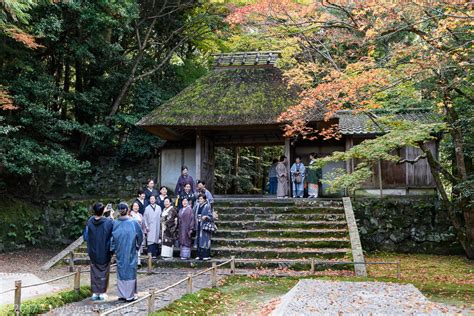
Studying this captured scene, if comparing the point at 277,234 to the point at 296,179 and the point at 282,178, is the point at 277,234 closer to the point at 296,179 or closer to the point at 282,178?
the point at 296,179

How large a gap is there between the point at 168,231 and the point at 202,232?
0.85 m

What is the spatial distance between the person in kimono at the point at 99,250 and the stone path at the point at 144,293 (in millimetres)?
226

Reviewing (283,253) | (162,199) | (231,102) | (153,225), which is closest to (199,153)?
(231,102)

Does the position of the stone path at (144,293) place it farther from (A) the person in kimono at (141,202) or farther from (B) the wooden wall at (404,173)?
(B) the wooden wall at (404,173)

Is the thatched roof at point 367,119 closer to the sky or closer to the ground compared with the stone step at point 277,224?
closer to the sky

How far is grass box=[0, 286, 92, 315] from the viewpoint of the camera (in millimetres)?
5764

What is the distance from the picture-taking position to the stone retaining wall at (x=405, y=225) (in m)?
13.8

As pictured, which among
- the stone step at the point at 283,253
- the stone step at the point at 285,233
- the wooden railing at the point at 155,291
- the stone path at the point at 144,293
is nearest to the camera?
the wooden railing at the point at 155,291

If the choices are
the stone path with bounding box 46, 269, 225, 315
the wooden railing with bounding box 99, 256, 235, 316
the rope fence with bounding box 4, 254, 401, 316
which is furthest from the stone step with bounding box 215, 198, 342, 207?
the wooden railing with bounding box 99, 256, 235, 316

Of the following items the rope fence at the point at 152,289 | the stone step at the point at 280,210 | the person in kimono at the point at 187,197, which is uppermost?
the person in kimono at the point at 187,197

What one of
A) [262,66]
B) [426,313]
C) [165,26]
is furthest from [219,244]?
[165,26]

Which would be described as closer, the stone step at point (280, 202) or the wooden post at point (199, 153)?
the stone step at point (280, 202)

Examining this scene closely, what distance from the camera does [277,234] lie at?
1148 cm

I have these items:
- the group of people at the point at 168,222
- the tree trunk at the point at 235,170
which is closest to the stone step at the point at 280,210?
the group of people at the point at 168,222
